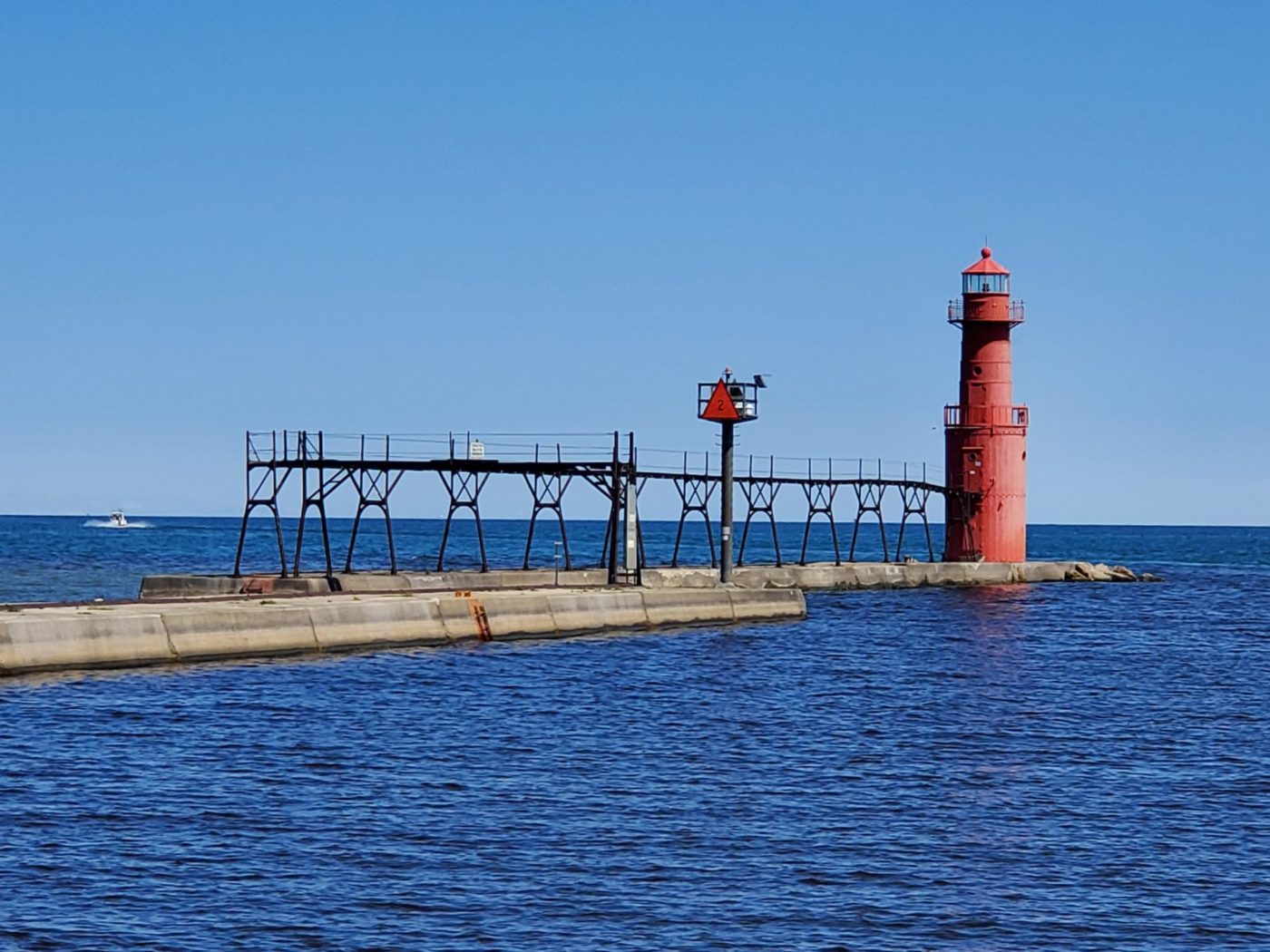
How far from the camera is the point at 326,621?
3628cm

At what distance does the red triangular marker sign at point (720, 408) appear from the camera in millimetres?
46469

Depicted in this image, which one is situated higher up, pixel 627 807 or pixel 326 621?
pixel 326 621

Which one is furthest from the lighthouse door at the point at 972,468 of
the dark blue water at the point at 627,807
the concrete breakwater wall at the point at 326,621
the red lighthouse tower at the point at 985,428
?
the dark blue water at the point at 627,807

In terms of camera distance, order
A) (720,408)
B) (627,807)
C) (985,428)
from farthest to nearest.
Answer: (985,428)
(720,408)
(627,807)

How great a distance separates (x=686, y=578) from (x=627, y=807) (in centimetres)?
3448

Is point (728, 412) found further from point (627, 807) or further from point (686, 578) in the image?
point (627, 807)

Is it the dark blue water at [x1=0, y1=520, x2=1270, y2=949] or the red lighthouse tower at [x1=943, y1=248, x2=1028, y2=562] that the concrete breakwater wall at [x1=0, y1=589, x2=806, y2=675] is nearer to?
the dark blue water at [x1=0, y1=520, x2=1270, y2=949]

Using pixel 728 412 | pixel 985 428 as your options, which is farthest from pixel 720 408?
pixel 985 428

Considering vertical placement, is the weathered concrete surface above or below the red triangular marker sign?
below

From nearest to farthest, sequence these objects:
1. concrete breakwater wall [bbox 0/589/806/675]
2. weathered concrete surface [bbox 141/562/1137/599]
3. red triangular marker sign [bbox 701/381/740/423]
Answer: concrete breakwater wall [bbox 0/589/806/675], red triangular marker sign [bbox 701/381/740/423], weathered concrete surface [bbox 141/562/1137/599]

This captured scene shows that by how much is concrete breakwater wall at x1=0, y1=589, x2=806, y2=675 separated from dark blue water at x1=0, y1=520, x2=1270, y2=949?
624 mm

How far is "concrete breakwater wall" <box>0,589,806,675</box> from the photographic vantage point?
102ft

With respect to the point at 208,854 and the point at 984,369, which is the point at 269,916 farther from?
the point at 984,369

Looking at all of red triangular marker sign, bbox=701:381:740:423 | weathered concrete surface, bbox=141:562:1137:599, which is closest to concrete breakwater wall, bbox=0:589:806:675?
weathered concrete surface, bbox=141:562:1137:599
